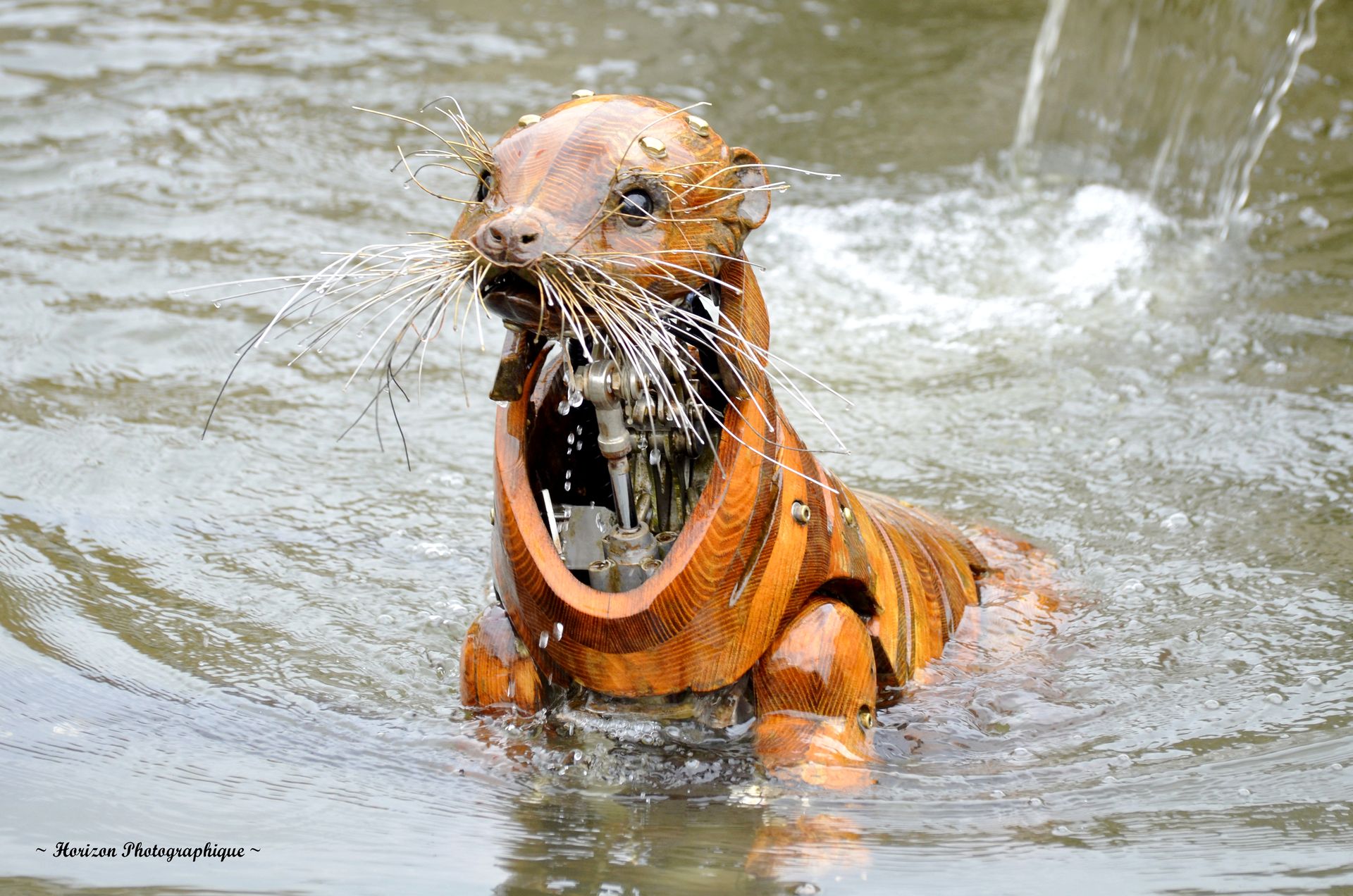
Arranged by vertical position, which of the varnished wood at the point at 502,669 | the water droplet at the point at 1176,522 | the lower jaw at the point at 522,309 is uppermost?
the lower jaw at the point at 522,309

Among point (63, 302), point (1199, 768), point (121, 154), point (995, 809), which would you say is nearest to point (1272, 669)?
point (1199, 768)

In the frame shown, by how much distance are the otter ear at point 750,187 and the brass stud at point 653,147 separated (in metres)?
0.18

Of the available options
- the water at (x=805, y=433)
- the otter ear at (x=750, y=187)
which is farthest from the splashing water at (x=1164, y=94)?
the otter ear at (x=750, y=187)

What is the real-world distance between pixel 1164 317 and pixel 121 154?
466 cm

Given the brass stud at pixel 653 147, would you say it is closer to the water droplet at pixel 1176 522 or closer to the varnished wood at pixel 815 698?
the varnished wood at pixel 815 698

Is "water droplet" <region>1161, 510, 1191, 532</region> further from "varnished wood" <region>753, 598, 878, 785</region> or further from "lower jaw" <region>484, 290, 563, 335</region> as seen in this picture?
"lower jaw" <region>484, 290, 563, 335</region>

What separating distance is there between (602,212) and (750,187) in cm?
34

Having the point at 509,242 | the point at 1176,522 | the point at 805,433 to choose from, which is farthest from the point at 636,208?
the point at 805,433

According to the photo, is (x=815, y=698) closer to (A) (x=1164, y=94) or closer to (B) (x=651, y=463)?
(B) (x=651, y=463)

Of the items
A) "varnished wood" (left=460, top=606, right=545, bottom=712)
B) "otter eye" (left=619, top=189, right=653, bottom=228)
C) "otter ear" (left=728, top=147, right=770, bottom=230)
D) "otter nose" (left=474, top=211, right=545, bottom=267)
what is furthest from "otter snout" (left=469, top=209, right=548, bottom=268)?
"varnished wood" (left=460, top=606, right=545, bottom=712)

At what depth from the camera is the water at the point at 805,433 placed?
2.88 m

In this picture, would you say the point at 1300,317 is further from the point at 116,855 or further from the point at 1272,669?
the point at 116,855

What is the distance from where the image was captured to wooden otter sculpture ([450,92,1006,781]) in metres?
2.60

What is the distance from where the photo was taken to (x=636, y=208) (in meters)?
2.63
